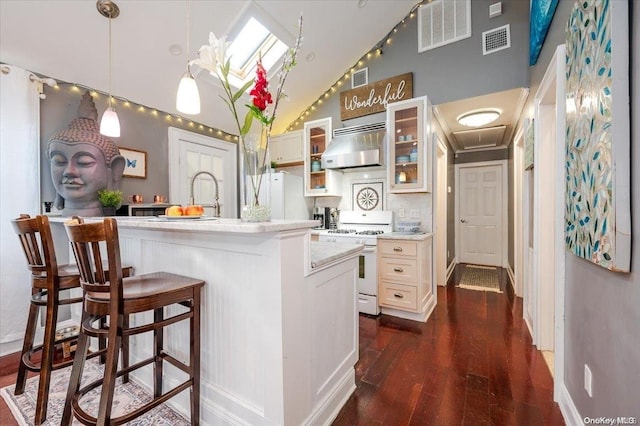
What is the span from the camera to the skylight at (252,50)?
329 cm

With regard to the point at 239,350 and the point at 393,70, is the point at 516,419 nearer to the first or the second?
the point at 239,350

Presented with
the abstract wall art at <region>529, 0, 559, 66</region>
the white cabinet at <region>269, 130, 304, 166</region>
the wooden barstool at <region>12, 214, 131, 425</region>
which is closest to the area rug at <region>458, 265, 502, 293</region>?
the abstract wall art at <region>529, 0, 559, 66</region>

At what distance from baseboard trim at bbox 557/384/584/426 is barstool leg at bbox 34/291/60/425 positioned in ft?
9.36

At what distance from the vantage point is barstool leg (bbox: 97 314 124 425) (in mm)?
1049

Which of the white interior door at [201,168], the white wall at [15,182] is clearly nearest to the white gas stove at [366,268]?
the white interior door at [201,168]

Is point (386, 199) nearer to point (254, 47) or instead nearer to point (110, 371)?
point (254, 47)

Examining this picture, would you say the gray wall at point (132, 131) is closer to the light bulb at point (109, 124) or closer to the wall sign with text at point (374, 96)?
the light bulb at point (109, 124)

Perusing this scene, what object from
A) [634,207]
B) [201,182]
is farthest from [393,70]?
[634,207]

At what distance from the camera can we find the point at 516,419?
1.49 m

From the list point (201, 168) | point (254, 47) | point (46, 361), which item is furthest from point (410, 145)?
point (46, 361)

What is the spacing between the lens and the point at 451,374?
6.21 feet

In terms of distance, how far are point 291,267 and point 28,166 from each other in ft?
8.86

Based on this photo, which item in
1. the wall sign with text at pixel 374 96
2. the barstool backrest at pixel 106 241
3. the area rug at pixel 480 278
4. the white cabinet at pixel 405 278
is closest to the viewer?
the barstool backrest at pixel 106 241

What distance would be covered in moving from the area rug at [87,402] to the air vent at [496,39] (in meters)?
4.34
